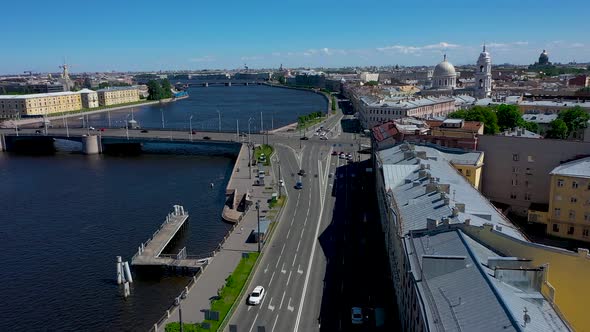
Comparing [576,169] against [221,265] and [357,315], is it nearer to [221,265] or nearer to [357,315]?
[357,315]

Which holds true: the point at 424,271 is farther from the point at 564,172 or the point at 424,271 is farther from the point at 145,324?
the point at 564,172

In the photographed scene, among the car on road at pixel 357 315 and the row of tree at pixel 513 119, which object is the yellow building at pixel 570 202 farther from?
the row of tree at pixel 513 119

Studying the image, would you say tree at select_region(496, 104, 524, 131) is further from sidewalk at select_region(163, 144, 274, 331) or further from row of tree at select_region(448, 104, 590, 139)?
sidewalk at select_region(163, 144, 274, 331)

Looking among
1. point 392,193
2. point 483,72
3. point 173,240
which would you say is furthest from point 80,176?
point 483,72

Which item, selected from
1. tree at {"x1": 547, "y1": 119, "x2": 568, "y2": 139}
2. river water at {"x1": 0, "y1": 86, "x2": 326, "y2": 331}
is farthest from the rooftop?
river water at {"x1": 0, "y1": 86, "x2": 326, "y2": 331}

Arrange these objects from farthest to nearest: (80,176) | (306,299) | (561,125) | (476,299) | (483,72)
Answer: (483,72) < (80,176) < (561,125) < (306,299) < (476,299)
